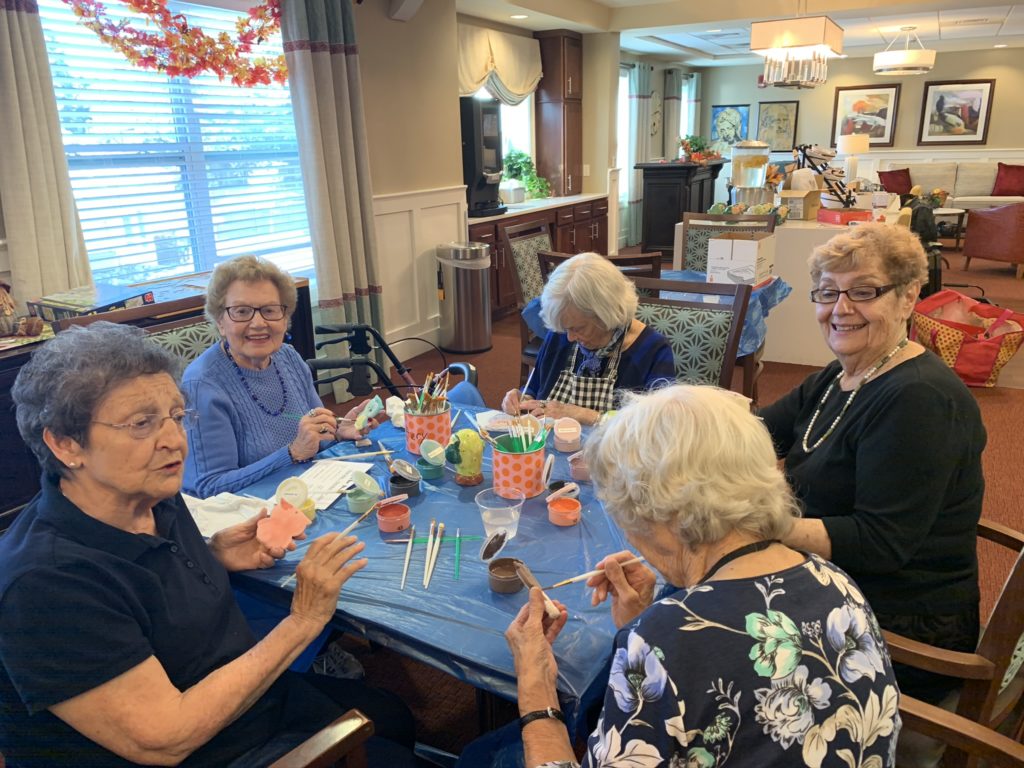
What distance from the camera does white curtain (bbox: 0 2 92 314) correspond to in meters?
2.65

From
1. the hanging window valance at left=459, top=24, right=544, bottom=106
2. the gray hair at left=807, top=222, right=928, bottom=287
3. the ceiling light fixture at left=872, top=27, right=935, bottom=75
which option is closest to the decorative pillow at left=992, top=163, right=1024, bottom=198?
the ceiling light fixture at left=872, top=27, right=935, bottom=75

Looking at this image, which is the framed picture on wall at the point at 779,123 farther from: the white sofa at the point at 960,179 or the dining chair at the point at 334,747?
the dining chair at the point at 334,747

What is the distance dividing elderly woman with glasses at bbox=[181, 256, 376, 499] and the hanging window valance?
4608 millimetres

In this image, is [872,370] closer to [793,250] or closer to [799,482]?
[799,482]

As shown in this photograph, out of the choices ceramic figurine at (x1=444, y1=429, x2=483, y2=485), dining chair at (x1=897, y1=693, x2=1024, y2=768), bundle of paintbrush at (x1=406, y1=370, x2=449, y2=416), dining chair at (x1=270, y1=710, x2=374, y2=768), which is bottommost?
dining chair at (x1=897, y1=693, x2=1024, y2=768)

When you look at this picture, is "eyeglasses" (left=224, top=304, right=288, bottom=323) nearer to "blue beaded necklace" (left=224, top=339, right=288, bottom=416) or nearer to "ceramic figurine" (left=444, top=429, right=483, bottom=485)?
"blue beaded necklace" (left=224, top=339, right=288, bottom=416)

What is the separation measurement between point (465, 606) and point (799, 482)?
811 millimetres

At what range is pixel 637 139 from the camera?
31.0 ft

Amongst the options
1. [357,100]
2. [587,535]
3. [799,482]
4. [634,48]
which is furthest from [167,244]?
[634,48]

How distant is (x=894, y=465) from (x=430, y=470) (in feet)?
3.26

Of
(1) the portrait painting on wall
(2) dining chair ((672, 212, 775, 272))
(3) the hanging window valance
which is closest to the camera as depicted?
(2) dining chair ((672, 212, 775, 272))

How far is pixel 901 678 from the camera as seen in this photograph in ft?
4.49

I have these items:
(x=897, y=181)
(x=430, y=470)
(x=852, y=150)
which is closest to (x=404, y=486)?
(x=430, y=470)

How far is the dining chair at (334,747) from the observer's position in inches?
39.8
